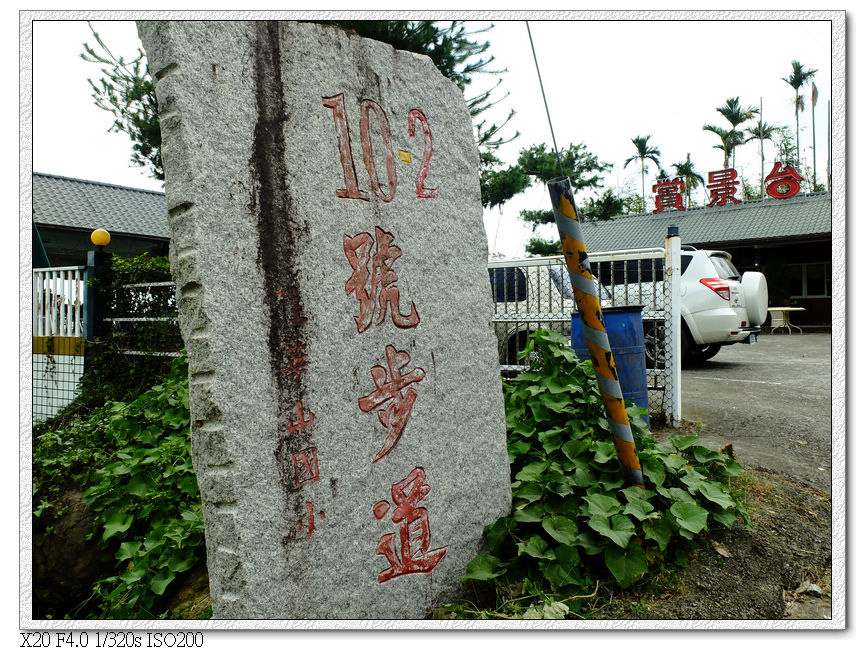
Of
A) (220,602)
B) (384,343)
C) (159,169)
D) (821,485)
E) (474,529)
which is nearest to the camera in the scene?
(220,602)

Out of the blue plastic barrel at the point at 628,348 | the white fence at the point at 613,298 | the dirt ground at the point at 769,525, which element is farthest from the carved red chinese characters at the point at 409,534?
the white fence at the point at 613,298

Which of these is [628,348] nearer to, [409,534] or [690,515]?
[690,515]

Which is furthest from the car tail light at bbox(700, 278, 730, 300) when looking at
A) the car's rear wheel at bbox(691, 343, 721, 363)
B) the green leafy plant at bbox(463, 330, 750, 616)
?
the green leafy plant at bbox(463, 330, 750, 616)

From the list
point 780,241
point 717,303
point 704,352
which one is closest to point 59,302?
point 717,303

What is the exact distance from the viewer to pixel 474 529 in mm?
2447

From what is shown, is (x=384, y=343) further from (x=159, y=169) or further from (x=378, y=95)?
(x=159, y=169)

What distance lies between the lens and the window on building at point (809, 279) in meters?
15.2

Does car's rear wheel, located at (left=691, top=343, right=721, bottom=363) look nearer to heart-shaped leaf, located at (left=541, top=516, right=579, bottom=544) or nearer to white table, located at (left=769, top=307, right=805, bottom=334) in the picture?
heart-shaped leaf, located at (left=541, top=516, right=579, bottom=544)

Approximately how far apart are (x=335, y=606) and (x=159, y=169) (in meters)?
6.12

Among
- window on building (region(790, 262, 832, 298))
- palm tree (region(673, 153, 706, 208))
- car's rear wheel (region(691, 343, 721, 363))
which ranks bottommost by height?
car's rear wheel (region(691, 343, 721, 363))

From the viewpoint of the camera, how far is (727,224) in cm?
1575

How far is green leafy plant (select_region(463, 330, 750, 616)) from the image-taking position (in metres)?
2.28

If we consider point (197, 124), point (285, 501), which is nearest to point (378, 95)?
point (197, 124)

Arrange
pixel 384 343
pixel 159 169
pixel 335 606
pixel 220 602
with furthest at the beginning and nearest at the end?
1. pixel 159 169
2. pixel 384 343
3. pixel 335 606
4. pixel 220 602
